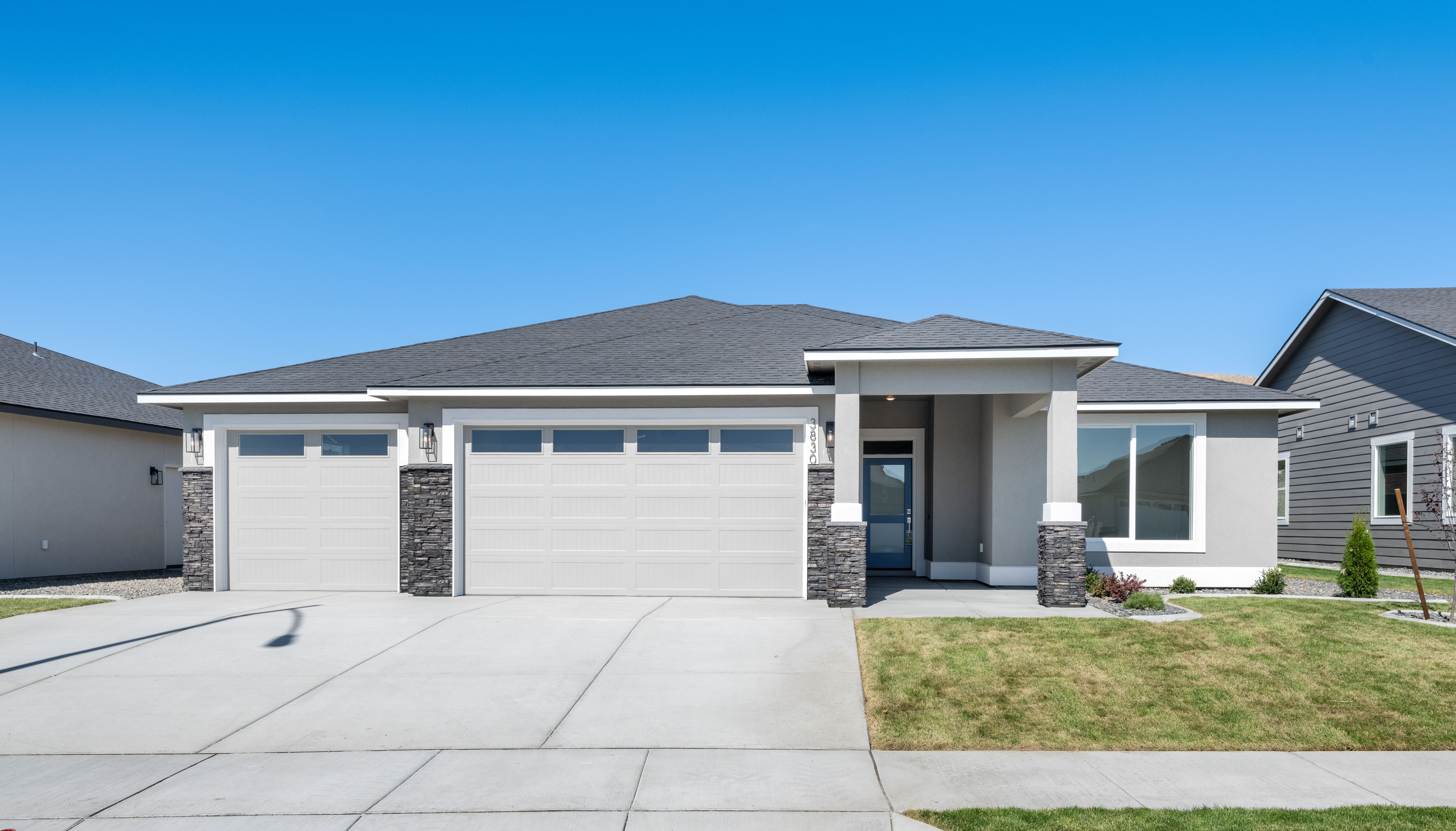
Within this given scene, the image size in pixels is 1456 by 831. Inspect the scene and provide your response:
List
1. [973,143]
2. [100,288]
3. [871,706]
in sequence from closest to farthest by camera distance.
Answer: [871,706] < [973,143] < [100,288]

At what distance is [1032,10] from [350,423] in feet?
44.1

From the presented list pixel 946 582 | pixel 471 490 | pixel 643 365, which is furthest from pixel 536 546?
pixel 946 582

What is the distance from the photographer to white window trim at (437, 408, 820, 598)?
37.1 feet

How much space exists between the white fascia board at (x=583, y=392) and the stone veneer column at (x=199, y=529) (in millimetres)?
3409

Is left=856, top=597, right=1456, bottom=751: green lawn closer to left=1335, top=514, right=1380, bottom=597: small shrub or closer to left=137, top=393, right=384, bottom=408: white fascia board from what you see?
left=1335, top=514, right=1380, bottom=597: small shrub

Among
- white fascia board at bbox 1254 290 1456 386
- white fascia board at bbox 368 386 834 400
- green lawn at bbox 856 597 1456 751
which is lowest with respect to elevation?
green lawn at bbox 856 597 1456 751

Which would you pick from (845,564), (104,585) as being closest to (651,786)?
(845,564)

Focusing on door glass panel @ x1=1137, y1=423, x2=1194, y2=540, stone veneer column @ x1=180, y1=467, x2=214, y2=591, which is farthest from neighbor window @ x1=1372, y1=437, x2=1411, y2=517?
stone veneer column @ x1=180, y1=467, x2=214, y2=591

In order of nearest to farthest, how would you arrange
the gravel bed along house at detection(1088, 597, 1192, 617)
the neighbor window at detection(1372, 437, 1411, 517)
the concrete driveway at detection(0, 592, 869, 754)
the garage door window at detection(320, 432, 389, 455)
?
the concrete driveway at detection(0, 592, 869, 754)
the gravel bed along house at detection(1088, 597, 1192, 617)
the garage door window at detection(320, 432, 389, 455)
the neighbor window at detection(1372, 437, 1411, 517)

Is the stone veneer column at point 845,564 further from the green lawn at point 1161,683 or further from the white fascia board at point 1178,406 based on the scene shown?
the white fascia board at point 1178,406

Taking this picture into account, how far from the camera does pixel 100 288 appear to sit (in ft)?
61.9

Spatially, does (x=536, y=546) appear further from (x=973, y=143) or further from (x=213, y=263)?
(x=213, y=263)

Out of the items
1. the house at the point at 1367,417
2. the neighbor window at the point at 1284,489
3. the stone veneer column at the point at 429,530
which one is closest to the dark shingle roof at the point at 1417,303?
the house at the point at 1367,417

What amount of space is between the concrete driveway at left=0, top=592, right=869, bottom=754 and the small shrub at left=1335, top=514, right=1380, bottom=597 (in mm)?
7377
